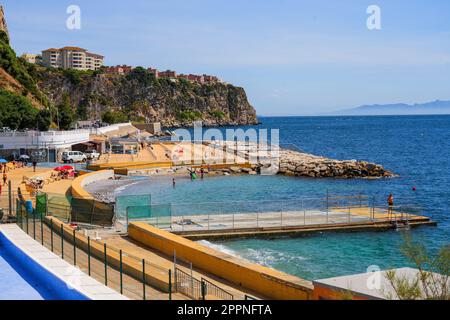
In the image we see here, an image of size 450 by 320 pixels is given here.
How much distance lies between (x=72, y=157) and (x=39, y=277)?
41420mm

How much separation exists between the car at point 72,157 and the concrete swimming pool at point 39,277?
37.3 m

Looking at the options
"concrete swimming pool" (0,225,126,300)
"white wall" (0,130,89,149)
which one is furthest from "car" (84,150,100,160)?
"concrete swimming pool" (0,225,126,300)

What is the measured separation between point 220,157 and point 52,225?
49.7m

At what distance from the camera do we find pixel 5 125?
235 feet

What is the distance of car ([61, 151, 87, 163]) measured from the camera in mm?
55344

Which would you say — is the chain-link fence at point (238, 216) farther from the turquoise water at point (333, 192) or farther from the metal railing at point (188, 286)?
the metal railing at point (188, 286)

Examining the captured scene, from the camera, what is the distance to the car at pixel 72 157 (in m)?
55.3

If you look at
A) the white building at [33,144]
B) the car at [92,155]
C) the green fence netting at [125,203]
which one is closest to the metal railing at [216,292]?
the green fence netting at [125,203]

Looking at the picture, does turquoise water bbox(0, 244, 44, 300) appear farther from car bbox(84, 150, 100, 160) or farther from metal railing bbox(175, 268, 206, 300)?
car bbox(84, 150, 100, 160)

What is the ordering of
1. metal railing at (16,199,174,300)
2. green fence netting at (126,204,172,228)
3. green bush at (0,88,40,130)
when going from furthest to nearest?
green bush at (0,88,40,130), green fence netting at (126,204,172,228), metal railing at (16,199,174,300)

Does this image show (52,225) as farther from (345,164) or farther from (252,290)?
(345,164)

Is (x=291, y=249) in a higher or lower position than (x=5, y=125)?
lower

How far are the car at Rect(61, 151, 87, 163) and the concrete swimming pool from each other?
37.3 metres

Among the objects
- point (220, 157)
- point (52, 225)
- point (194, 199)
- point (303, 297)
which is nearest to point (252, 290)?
point (303, 297)
